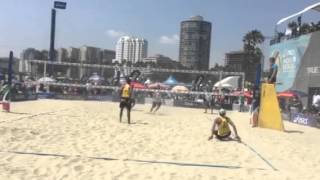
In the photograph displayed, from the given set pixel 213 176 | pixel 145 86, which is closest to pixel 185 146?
pixel 213 176

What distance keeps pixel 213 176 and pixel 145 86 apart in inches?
1274

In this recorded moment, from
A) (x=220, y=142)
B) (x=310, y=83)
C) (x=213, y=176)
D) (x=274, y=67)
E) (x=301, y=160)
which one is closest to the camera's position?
(x=213, y=176)

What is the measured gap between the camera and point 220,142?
11898 millimetres

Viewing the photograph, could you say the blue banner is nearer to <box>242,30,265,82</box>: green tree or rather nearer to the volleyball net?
the volleyball net

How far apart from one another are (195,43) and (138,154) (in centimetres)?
9673

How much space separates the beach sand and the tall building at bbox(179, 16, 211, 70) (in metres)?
88.0

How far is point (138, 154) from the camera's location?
376 inches

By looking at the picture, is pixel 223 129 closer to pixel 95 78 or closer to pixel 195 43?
pixel 95 78

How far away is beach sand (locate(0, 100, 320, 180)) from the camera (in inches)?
312

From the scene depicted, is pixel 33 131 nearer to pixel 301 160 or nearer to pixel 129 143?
pixel 129 143

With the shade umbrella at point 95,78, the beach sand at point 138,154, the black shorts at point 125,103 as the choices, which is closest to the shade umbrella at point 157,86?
the shade umbrella at point 95,78

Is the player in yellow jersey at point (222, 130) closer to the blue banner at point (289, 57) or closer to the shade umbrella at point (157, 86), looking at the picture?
the blue banner at point (289, 57)

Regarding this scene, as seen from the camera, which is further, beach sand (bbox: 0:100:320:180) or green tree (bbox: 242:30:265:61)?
green tree (bbox: 242:30:265:61)

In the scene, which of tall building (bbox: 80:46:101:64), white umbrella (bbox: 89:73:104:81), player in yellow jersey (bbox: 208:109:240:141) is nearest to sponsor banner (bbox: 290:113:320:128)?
player in yellow jersey (bbox: 208:109:240:141)
